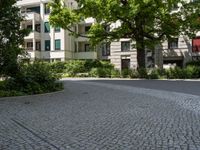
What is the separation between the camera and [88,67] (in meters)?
40.8

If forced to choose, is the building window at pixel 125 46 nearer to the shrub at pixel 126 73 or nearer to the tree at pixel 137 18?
the tree at pixel 137 18

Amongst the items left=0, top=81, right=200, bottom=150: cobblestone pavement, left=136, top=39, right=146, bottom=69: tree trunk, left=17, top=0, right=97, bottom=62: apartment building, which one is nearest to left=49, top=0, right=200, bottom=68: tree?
left=136, top=39, right=146, bottom=69: tree trunk

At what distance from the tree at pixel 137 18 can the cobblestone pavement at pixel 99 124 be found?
16726 millimetres

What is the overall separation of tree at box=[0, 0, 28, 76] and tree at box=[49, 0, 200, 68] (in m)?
12.8

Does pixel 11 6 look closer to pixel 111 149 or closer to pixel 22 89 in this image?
pixel 22 89

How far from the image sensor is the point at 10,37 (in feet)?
57.0

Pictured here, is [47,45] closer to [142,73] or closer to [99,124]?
[142,73]

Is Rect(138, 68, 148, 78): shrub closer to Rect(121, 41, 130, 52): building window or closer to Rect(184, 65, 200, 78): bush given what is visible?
Rect(184, 65, 200, 78): bush

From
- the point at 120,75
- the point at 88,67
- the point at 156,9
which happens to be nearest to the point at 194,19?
the point at 156,9

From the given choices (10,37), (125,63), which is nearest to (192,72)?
(10,37)

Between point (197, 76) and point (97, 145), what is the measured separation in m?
25.3

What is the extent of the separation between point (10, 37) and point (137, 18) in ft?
50.3

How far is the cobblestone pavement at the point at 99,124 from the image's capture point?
6.98m

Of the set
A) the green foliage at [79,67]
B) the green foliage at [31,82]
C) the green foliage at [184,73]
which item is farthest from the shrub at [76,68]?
A: the green foliage at [31,82]
